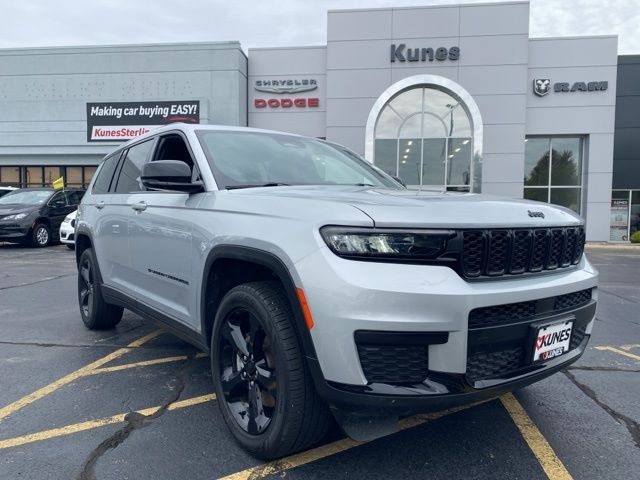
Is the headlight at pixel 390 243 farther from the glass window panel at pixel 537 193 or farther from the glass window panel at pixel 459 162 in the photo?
the glass window panel at pixel 537 193

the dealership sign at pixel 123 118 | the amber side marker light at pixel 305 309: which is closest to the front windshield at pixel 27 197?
the dealership sign at pixel 123 118

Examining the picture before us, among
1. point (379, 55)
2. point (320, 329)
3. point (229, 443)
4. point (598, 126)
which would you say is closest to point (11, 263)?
point (229, 443)

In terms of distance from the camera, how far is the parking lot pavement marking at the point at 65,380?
3.21 metres

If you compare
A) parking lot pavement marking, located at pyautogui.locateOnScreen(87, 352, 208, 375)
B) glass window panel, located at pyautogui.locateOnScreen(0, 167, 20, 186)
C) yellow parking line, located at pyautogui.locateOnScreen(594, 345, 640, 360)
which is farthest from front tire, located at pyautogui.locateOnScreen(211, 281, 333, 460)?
glass window panel, located at pyautogui.locateOnScreen(0, 167, 20, 186)

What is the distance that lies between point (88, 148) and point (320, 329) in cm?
2172

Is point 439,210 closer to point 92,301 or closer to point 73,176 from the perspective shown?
point 92,301

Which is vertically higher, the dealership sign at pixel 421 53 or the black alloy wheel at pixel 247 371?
the dealership sign at pixel 421 53

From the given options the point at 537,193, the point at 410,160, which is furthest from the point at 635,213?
the point at 410,160

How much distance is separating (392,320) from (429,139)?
17.9m

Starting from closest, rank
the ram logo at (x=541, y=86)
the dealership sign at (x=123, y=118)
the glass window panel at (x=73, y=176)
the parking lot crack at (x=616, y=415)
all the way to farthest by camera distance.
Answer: the parking lot crack at (x=616, y=415)
the ram logo at (x=541, y=86)
the dealership sign at (x=123, y=118)
the glass window panel at (x=73, y=176)

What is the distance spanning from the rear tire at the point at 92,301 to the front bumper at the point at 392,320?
11.0 ft

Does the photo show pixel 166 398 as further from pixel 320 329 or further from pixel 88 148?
pixel 88 148

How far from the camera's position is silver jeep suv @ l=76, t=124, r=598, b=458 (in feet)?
6.60

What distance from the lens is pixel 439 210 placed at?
2.17 meters
